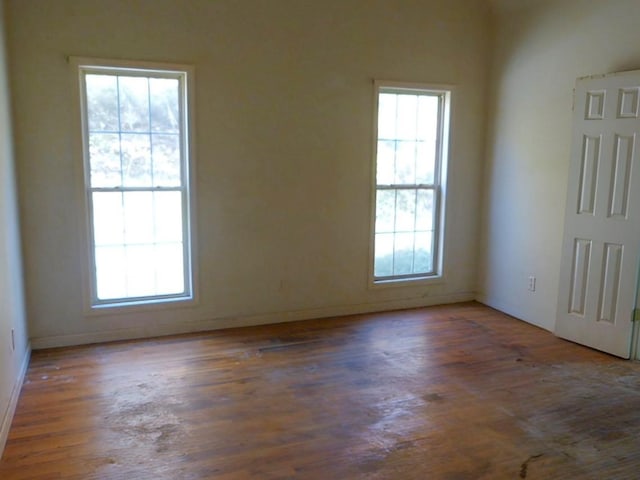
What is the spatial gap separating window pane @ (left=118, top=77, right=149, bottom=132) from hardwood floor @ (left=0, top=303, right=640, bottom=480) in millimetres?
1703

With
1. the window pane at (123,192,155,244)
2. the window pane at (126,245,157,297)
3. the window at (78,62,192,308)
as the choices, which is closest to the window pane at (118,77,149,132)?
the window at (78,62,192,308)

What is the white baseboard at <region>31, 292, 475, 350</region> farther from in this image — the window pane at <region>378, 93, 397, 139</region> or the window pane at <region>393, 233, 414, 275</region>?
the window pane at <region>378, 93, 397, 139</region>

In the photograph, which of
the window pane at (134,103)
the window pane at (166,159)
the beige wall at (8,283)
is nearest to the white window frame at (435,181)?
the window pane at (166,159)

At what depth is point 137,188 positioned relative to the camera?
13.6ft

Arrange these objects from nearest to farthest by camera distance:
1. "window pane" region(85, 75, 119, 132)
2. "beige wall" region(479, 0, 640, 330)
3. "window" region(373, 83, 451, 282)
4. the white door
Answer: the white door
"window pane" region(85, 75, 119, 132)
"beige wall" region(479, 0, 640, 330)
"window" region(373, 83, 451, 282)

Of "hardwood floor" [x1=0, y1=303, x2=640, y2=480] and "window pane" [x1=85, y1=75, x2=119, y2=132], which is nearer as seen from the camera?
"hardwood floor" [x1=0, y1=303, x2=640, y2=480]

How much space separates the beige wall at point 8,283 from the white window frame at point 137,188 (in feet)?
1.56

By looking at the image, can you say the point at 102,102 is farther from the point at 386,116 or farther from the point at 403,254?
the point at 403,254

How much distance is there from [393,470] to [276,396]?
987 millimetres

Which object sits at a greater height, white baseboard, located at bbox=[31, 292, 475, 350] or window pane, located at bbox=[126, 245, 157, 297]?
window pane, located at bbox=[126, 245, 157, 297]

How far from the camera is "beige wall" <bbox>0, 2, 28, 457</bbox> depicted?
2885 millimetres

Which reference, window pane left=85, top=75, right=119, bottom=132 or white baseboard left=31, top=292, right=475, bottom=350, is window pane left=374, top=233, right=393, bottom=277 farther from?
window pane left=85, top=75, right=119, bottom=132

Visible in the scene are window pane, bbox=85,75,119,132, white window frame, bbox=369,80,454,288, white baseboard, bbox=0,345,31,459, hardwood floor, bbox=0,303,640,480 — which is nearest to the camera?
hardwood floor, bbox=0,303,640,480

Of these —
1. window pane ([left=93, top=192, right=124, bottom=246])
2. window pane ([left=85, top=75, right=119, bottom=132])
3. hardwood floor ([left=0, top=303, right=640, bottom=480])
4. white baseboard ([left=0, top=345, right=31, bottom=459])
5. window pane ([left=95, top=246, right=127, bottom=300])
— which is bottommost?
hardwood floor ([left=0, top=303, right=640, bottom=480])
